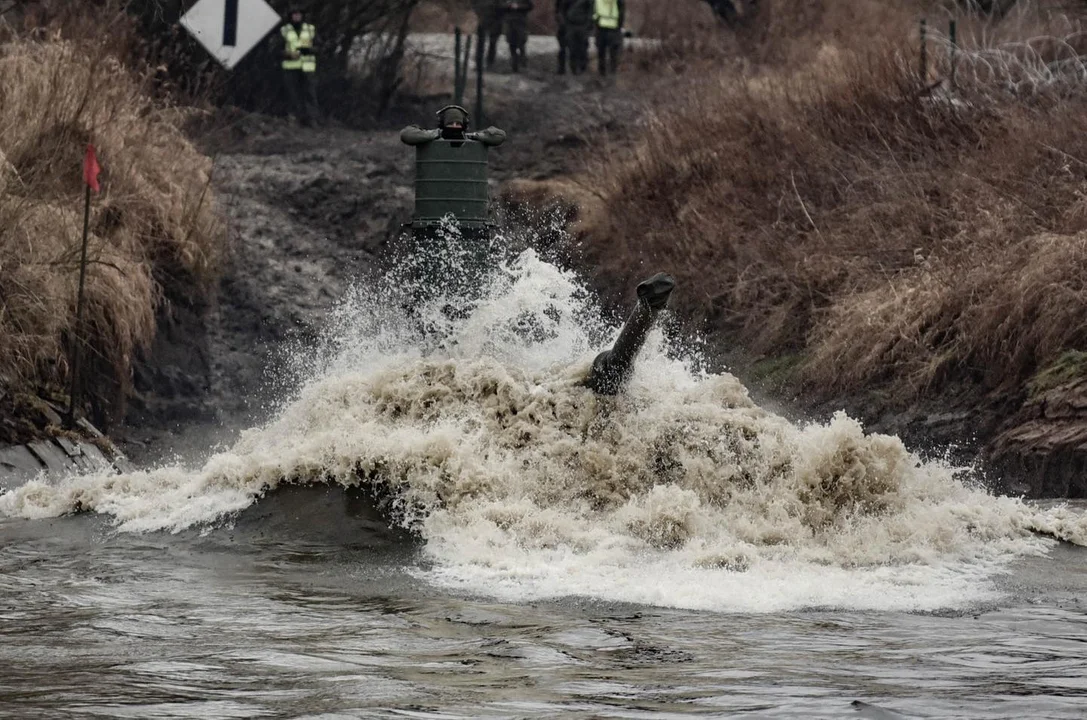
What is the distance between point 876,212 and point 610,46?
12892 mm

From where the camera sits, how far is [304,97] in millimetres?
29734

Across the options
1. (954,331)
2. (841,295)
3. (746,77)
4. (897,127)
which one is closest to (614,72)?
(746,77)

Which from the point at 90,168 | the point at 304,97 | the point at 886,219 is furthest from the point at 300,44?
the point at 90,168

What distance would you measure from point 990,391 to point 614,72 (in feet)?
55.9

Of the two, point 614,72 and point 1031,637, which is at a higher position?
point 614,72

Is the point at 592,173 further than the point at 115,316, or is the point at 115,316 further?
the point at 592,173

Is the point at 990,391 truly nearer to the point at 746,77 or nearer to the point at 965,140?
the point at 965,140

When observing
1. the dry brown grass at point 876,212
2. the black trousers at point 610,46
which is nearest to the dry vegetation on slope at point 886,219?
the dry brown grass at point 876,212

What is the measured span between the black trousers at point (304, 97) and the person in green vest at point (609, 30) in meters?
5.13

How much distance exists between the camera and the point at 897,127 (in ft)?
71.7

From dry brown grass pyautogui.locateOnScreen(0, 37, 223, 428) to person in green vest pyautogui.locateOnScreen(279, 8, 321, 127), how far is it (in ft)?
18.9

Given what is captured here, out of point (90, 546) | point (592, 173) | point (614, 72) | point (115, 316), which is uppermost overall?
point (614, 72)

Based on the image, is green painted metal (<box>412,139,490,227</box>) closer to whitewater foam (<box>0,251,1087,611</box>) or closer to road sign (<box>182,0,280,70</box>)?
whitewater foam (<box>0,251,1087,611</box>)

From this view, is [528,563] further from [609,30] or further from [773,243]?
[609,30]
